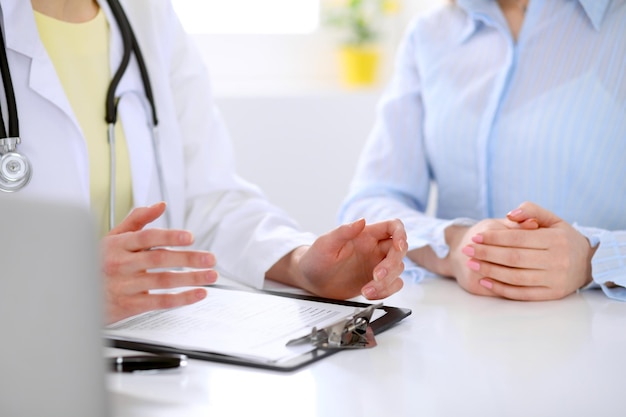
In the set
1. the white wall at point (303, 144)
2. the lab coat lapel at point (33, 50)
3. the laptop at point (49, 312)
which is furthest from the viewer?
the white wall at point (303, 144)

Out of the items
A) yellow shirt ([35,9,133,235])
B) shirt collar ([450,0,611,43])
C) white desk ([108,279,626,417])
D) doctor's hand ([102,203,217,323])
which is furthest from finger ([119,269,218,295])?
shirt collar ([450,0,611,43])

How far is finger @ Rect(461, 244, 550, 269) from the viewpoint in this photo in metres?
1.16

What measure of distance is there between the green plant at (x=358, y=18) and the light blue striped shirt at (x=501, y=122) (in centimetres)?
119

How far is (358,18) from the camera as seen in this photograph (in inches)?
112

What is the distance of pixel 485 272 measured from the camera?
45.9 inches

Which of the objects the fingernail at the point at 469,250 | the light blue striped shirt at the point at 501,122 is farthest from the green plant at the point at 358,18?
the fingernail at the point at 469,250

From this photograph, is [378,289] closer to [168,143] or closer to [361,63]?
[168,143]

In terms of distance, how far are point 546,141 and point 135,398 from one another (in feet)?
3.05

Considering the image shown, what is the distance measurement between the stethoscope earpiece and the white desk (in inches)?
17.8

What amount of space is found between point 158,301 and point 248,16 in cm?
208

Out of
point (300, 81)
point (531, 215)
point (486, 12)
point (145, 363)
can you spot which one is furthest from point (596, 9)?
point (300, 81)

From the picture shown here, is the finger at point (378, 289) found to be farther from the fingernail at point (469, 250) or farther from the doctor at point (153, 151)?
the fingernail at point (469, 250)

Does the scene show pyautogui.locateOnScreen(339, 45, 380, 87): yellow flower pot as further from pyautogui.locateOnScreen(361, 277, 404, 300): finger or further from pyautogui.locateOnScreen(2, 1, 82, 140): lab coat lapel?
pyautogui.locateOnScreen(361, 277, 404, 300): finger

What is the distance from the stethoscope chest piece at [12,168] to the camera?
1162mm
